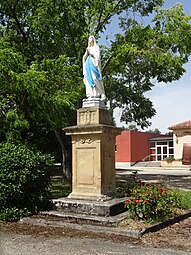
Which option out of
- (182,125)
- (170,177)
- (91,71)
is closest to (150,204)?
(91,71)

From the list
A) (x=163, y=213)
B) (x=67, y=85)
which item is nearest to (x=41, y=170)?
(x=163, y=213)

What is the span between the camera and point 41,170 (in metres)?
8.81

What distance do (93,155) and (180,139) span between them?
3110 cm

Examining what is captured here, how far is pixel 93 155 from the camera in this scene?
29.2 ft

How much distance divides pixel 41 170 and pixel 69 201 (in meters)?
1.05

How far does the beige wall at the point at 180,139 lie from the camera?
38062 mm

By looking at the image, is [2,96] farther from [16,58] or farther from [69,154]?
[69,154]

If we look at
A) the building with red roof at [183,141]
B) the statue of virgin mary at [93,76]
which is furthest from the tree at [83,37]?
the building with red roof at [183,141]

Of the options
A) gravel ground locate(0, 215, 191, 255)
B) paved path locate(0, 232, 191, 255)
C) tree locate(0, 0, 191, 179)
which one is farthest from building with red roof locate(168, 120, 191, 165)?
paved path locate(0, 232, 191, 255)

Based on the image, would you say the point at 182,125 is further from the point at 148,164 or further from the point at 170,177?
the point at 170,177

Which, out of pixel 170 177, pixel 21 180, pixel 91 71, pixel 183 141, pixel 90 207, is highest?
pixel 91 71

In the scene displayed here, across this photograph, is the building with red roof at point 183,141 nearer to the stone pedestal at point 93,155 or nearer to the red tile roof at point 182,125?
the red tile roof at point 182,125

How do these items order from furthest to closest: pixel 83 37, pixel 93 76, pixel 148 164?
pixel 148 164, pixel 83 37, pixel 93 76

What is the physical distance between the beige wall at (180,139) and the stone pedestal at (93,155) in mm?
30157
